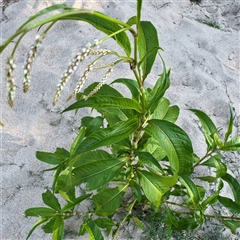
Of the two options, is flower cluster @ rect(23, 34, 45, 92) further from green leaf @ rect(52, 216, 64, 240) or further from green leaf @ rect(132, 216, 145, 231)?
green leaf @ rect(132, 216, 145, 231)

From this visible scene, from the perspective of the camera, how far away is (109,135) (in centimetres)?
128

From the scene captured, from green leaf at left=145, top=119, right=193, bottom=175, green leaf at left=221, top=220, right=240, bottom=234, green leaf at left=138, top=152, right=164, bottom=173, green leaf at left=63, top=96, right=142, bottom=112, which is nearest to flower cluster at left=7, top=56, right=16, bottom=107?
green leaf at left=63, top=96, right=142, bottom=112

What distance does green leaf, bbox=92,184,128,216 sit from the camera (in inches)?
64.3

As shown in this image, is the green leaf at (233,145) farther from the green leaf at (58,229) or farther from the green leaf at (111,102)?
the green leaf at (58,229)

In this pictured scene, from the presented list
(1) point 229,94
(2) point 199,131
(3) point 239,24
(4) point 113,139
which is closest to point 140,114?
(4) point 113,139

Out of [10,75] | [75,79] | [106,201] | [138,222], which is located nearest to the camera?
[10,75]

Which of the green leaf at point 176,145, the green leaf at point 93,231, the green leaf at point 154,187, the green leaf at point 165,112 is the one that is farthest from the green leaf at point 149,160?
the green leaf at point 93,231

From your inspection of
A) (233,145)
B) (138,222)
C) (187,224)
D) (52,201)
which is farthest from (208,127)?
(52,201)

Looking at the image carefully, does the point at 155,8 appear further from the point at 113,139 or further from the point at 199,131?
the point at 113,139

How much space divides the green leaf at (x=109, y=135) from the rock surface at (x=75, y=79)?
977mm

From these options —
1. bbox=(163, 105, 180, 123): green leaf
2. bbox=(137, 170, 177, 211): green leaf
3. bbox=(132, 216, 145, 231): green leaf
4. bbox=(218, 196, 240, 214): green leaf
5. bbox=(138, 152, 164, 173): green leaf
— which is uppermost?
bbox=(163, 105, 180, 123): green leaf

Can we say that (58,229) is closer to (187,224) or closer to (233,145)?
(187,224)

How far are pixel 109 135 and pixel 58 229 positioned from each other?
0.58m

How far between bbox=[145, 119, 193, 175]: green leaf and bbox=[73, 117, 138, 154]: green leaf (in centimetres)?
10
